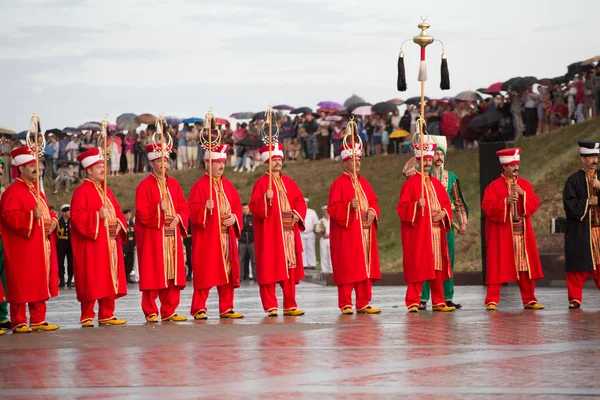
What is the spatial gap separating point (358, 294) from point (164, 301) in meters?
2.58

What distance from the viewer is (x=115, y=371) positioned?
34.1 feet

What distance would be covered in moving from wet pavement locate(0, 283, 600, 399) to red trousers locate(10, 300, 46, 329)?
0.49 metres

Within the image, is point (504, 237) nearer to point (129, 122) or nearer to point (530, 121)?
point (530, 121)

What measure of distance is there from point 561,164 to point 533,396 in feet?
80.9

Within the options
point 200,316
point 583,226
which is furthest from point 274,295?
point 583,226

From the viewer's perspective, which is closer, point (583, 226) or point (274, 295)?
point (274, 295)

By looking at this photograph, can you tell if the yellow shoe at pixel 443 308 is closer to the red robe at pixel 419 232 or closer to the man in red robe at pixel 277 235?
the red robe at pixel 419 232

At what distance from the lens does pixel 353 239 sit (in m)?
16.4

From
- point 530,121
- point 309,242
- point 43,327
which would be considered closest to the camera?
point 43,327

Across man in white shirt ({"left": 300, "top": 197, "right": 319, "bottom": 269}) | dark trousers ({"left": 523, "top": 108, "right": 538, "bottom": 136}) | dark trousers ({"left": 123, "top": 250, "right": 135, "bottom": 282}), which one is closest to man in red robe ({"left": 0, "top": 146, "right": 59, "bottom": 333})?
dark trousers ({"left": 123, "top": 250, "right": 135, "bottom": 282})

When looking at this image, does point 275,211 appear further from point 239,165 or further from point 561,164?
point 239,165

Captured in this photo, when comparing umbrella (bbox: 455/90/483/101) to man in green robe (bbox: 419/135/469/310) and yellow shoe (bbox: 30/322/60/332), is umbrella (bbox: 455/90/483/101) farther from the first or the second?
yellow shoe (bbox: 30/322/60/332)

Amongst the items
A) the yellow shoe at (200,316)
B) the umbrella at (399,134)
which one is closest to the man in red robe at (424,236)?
the yellow shoe at (200,316)

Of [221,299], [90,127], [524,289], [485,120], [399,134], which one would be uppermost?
[90,127]
